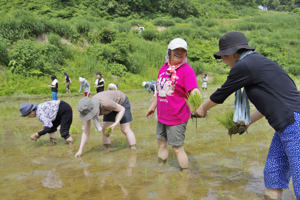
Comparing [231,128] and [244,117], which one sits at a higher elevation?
[244,117]

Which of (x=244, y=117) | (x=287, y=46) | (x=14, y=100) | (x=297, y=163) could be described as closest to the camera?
(x=297, y=163)

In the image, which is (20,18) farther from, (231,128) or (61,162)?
(231,128)

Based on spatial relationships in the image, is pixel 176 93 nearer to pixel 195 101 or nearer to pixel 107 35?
pixel 195 101

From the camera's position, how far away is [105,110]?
4.72 meters

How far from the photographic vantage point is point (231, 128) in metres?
3.03

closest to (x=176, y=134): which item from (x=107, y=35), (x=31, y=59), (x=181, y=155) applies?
(x=181, y=155)

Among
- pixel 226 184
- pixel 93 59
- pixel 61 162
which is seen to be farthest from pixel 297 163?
pixel 93 59

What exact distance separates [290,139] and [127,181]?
2.24 meters

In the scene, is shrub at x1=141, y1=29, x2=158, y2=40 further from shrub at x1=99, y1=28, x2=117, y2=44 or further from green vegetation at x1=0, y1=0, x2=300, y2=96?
shrub at x1=99, y1=28, x2=117, y2=44

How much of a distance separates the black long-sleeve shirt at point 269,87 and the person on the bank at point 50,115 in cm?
421

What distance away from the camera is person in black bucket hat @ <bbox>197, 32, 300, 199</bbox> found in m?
2.23

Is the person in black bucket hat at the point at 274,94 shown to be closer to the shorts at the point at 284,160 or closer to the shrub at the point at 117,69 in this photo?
the shorts at the point at 284,160

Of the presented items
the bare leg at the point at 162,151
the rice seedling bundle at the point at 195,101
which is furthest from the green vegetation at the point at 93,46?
the rice seedling bundle at the point at 195,101

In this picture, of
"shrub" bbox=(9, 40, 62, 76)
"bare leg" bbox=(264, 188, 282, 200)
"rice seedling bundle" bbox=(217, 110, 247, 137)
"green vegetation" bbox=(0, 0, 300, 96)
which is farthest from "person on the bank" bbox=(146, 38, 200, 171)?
"shrub" bbox=(9, 40, 62, 76)
